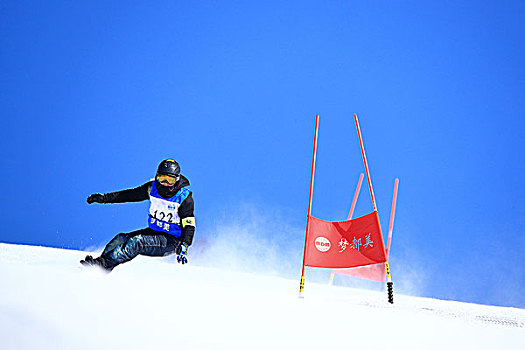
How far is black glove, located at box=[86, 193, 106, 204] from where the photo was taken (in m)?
3.85

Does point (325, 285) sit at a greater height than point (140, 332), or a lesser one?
greater

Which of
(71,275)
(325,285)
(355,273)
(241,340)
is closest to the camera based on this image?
(241,340)

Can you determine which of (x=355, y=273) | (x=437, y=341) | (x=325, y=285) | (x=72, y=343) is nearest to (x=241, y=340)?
(x=72, y=343)

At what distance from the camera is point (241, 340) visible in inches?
66.7

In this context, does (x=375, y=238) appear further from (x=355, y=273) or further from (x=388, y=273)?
(x=355, y=273)

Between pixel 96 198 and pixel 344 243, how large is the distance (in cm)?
266

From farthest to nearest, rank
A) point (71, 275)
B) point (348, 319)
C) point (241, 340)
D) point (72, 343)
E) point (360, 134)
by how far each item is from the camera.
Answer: point (360, 134) → point (348, 319) → point (71, 275) → point (241, 340) → point (72, 343)

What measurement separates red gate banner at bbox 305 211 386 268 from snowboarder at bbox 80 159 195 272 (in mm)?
1589

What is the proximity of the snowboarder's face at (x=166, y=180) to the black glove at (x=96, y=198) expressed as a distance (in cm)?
55

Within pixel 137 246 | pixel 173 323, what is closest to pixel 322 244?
pixel 137 246

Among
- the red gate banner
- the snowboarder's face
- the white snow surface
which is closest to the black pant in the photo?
the snowboarder's face

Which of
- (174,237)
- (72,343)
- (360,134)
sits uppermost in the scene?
(360,134)

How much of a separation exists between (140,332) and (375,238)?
12.0 feet

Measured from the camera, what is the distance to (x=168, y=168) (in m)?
3.79
